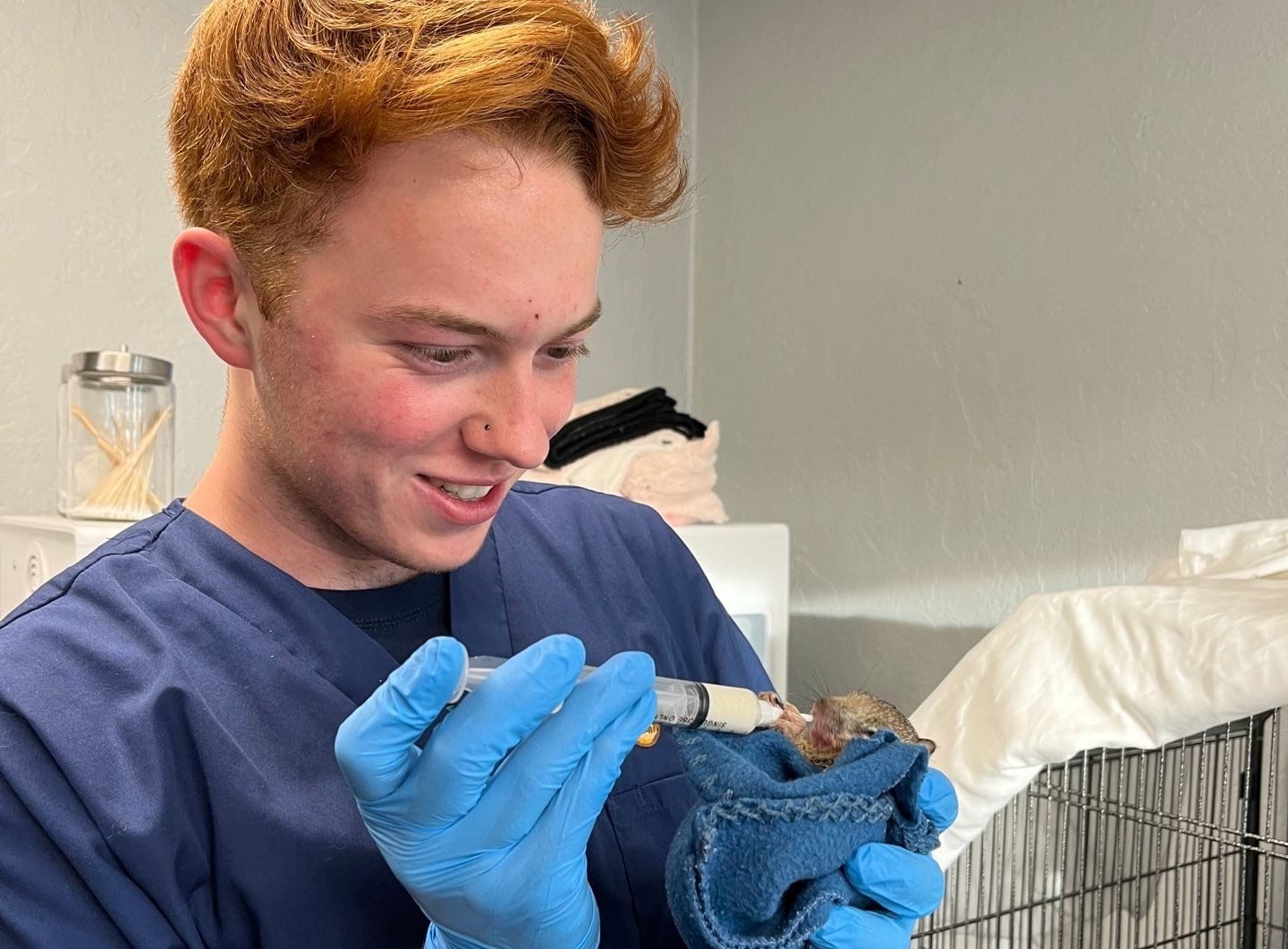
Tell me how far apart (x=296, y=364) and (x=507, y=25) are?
27 cm

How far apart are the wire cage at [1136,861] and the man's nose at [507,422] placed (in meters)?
0.95

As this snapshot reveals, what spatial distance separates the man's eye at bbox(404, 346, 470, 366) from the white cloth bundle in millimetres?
870

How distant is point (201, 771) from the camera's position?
2.35 feet

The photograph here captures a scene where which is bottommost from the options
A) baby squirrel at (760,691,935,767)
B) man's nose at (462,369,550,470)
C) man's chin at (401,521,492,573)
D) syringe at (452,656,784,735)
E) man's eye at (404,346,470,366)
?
baby squirrel at (760,691,935,767)

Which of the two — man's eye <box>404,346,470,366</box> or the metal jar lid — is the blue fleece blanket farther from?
the metal jar lid

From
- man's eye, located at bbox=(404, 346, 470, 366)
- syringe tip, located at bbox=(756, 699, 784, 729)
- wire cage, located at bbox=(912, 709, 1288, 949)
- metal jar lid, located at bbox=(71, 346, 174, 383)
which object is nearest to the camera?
man's eye, located at bbox=(404, 346, 470, 366)

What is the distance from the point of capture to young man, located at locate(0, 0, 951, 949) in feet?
2.10

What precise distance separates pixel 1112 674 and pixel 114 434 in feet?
4.67

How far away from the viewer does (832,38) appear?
2320 mm

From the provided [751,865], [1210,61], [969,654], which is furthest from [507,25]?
[1210,61]

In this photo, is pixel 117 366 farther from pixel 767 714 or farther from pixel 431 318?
pixel 767 714

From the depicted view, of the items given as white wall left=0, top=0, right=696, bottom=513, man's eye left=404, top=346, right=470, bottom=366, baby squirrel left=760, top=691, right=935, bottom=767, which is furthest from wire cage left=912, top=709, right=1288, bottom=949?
white wall left=0, top=0, right=696, bottom=513

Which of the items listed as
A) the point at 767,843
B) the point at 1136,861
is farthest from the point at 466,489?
the point at 1136,861

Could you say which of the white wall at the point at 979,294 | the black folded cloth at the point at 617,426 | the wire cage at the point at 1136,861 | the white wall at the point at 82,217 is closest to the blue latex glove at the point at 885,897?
the wire cage at the point at 1136,861
